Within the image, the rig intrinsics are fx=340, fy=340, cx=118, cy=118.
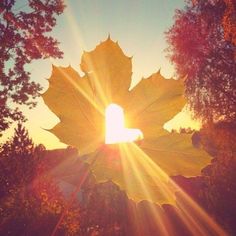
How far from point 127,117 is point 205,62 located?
1994 centimetres

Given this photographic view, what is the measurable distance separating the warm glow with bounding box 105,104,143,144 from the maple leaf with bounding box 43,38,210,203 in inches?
0.5

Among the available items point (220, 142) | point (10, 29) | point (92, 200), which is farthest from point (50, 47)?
point (220, 142)

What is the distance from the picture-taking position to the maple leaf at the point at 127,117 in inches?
18.0

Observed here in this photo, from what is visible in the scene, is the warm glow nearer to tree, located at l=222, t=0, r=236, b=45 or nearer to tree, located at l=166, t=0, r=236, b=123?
tree, located at l=222, t=0, r=236, b=45

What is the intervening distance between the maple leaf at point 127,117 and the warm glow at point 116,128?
1cm

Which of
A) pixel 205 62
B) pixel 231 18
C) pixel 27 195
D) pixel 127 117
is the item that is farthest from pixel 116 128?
pixel 205 62

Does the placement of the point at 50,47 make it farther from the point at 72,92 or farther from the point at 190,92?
the point at 72,92

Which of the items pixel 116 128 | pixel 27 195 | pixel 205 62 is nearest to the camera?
pixel 116 128

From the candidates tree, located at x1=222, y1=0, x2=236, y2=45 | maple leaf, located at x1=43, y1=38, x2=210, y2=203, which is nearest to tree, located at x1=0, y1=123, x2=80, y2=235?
tree, located at x1=222, y1=0, x2=236, y2=45

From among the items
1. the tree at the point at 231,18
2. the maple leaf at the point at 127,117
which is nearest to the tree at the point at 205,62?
the tree at the point at 231,18

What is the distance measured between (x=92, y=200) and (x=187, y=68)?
10.8 m

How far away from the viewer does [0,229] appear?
7.23 m

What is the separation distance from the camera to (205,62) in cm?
1950

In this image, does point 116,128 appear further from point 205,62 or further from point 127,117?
point 205,62
